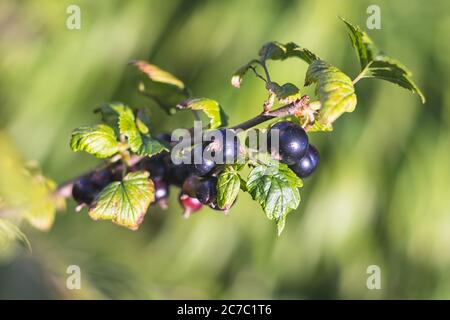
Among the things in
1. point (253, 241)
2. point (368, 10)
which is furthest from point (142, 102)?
point (368, 10)

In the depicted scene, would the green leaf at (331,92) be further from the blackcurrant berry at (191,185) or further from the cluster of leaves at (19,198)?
the cluster of leaves at (19,198)

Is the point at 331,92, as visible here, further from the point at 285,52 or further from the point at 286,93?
the point at 285,52

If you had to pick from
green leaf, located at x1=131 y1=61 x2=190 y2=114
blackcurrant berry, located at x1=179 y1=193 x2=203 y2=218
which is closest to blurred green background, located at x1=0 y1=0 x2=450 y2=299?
green leaf, located at x1=131 y1=61 x2=190 y2=114

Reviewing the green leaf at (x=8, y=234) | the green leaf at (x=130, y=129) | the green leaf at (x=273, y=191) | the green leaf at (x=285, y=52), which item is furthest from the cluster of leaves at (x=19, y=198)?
the green leaf at (x=285, y=52)

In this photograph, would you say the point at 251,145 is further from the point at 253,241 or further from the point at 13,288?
the point at 253,241

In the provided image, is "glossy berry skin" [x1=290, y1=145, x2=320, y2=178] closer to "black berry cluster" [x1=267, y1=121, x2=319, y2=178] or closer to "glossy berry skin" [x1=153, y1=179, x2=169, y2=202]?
"black berry cluster" [x1=267, y1=121, x2=319, y2=178]

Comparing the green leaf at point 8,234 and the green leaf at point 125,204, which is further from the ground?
the green leaf at point 125,204
